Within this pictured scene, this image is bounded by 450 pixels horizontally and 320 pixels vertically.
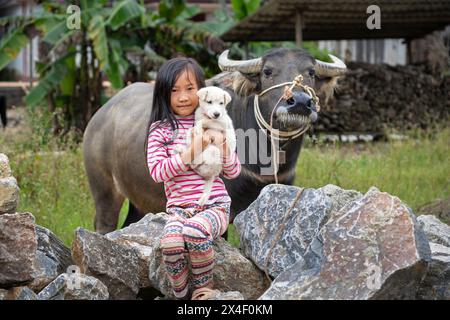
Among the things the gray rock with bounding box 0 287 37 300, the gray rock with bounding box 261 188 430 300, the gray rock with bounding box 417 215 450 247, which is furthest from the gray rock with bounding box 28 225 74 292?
the gray rock with bounding box 417 215 450 247

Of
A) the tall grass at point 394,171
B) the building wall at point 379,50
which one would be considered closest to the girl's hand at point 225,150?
the tall grass at point 394,171

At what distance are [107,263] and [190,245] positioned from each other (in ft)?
1.76

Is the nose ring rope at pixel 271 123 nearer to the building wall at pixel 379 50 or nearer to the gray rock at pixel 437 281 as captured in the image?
the gray rock at pixel 437 281

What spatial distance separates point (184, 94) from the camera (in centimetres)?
343

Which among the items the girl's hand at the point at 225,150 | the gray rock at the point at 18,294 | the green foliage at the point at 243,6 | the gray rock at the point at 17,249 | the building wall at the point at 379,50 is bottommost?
the building wall at the point at 379,50

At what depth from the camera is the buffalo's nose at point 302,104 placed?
4.21 metres

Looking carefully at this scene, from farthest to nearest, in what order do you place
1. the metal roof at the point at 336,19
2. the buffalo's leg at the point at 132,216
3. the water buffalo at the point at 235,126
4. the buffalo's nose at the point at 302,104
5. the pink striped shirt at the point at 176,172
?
the metal roof at the point at 336,19 < the buffalo's leg at the point at 132,216 < the water buffalo at the point at 235,126 < the buffalo's nose at the point at 302,104 < the pink striped shirt at the point at 176,172

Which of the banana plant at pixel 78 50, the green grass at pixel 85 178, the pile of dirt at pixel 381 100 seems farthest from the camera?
the pile of dirt at pixel 381 100

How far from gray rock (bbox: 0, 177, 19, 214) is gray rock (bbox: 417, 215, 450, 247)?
2.29 m

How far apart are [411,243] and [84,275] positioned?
58.1 inches

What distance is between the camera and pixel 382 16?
11.2m

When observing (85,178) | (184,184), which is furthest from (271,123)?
(85,178)

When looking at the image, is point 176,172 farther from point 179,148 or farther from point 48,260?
point 48,260
